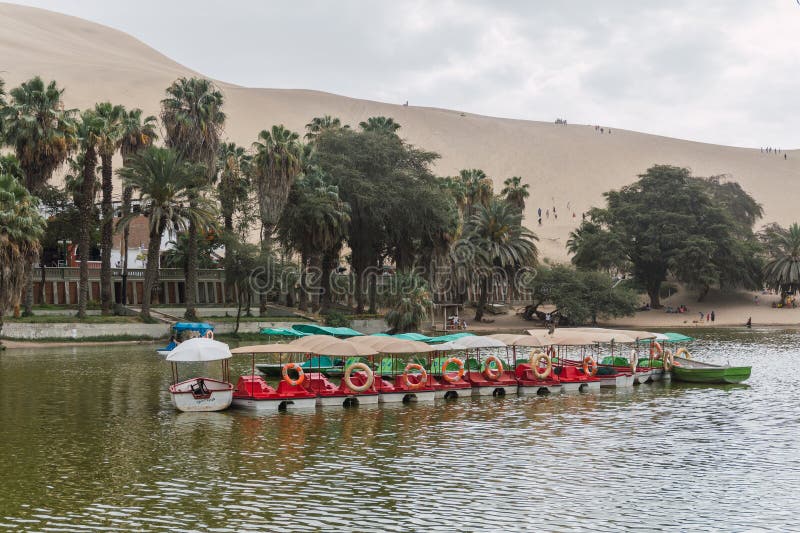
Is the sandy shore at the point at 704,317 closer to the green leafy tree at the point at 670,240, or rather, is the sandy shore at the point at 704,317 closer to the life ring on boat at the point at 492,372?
the green leafy tree at the point at 670,240

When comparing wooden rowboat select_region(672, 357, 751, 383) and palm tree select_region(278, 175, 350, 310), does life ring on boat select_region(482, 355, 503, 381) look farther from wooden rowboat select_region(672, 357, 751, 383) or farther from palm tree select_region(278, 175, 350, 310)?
palm tree select_region(278, 175, 350, 310)

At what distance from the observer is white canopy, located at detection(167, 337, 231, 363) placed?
29481 millimetres

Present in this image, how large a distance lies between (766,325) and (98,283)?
220ft

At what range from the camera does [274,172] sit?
70.4 metres

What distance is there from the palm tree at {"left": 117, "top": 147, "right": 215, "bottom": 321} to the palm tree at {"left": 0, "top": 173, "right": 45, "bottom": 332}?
40.1ft

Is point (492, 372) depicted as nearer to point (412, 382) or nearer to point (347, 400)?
point (412, 382)

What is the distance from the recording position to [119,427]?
26703 mm

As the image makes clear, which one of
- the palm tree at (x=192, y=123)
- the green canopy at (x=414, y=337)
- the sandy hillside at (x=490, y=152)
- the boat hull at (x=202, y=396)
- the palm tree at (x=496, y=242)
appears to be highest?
the sandy hillside at (x=490, y=152)

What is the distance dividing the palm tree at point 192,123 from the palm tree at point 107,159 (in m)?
4.92

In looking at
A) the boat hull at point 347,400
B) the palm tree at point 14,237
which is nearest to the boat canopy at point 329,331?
the boat hull at point 347,400

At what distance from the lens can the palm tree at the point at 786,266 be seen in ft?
317

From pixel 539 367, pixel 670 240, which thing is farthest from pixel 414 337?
pixel 670 240

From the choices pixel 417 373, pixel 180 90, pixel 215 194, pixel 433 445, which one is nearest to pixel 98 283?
pixel 215 194

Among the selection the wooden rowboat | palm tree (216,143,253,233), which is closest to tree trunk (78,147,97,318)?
palm tree (216,143,253,233)
